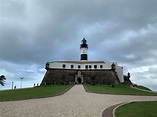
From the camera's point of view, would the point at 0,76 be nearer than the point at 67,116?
No

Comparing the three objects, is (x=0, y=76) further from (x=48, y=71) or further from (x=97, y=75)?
(x=97, y=75)

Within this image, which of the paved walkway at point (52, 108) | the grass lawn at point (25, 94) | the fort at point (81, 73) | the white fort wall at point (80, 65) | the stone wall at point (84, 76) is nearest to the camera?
the paved walkway at point (52, 108)

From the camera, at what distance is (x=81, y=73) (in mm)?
48719

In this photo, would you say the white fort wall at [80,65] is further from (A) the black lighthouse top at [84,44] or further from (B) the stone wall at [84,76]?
(A) the black lighthouse top at [84,44]

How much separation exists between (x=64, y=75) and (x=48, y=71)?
4.40 metres

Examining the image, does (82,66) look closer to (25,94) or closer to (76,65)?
(76,65)

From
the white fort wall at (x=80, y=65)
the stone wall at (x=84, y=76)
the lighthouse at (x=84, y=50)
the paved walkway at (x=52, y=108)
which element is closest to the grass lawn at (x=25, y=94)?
the paved walkway at (x=52, y=108)

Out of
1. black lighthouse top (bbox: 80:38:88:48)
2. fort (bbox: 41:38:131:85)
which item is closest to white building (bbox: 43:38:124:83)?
fort (bbox: 41:38:131:85)

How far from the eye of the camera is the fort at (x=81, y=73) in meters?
47.2

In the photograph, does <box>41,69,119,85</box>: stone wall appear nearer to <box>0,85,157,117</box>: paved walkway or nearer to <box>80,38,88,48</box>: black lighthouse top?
<box>80,38,88,48</box>: black lighthouse top

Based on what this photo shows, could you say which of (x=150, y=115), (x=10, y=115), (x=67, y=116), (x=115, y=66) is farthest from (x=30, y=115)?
(x=115, y=66)

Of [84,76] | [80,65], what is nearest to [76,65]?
[80,65]

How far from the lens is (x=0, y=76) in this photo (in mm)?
28297

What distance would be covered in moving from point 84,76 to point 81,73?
1.12 m
